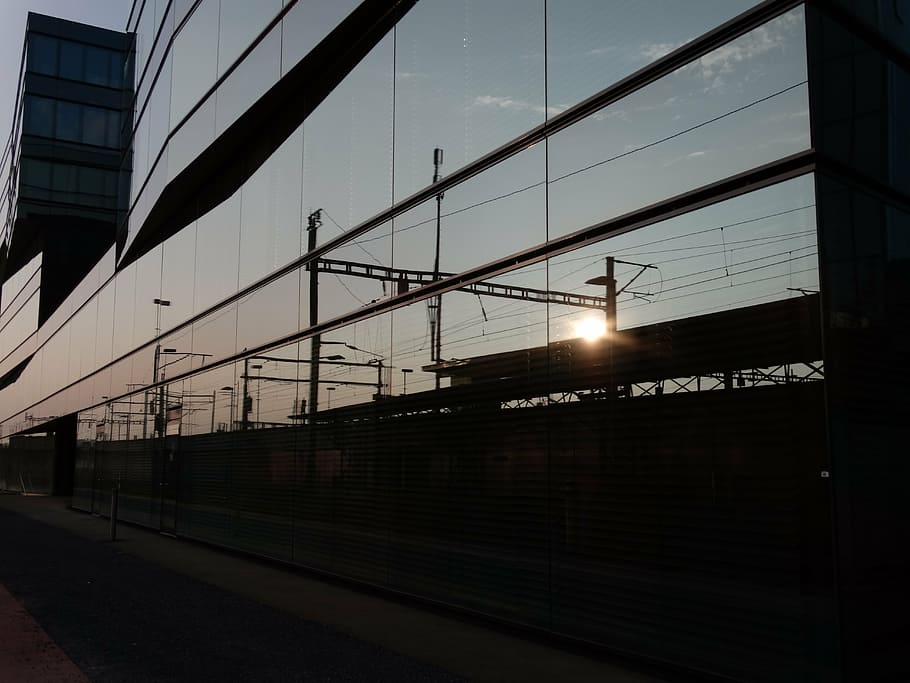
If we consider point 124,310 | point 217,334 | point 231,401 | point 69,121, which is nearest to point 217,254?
point 217,334

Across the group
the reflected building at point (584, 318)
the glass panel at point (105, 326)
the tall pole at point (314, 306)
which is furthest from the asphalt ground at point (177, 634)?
the glass panel at point (105, 326)

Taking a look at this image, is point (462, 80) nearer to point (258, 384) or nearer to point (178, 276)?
point (258, 384)

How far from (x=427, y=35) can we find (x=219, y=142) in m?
7.25

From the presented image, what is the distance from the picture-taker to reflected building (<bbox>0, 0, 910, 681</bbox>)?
5809 mm

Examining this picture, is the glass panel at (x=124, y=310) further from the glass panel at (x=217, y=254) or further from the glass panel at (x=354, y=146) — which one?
the glass panel at (x=354, y=146)

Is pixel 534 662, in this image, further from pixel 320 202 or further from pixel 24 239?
pixel 24 239

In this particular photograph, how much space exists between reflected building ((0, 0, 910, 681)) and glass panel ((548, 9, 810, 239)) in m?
0.02

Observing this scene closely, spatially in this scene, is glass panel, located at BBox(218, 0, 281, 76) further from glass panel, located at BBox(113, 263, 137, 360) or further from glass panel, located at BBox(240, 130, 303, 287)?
glass panel, located at BBox(113, 263, 137, 360)

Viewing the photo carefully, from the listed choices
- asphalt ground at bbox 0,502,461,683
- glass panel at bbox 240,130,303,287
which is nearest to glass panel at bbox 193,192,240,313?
glass panel at bbox 240,130,303,287

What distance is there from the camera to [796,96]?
6.07 meters

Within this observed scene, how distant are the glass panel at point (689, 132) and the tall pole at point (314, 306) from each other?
5623mm

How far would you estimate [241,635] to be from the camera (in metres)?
7.90

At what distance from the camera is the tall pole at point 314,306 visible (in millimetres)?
12719

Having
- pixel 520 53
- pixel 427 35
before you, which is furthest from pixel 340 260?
pixel 520 53
